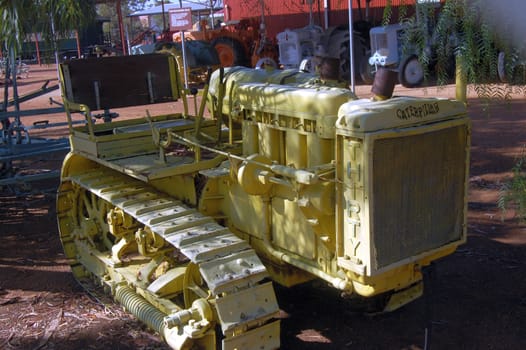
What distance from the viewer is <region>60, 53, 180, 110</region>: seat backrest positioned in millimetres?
5934

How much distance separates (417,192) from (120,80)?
354 cm

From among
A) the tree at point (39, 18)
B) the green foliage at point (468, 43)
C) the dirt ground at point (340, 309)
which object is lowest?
the dirt ground at point (340, 309)

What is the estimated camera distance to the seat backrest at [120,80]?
234 inches

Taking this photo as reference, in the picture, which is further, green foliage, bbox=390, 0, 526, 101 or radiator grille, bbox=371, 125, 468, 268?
radiator grille, bbox=371, 125, 468, 268

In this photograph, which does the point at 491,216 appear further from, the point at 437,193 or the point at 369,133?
the point at 369,133

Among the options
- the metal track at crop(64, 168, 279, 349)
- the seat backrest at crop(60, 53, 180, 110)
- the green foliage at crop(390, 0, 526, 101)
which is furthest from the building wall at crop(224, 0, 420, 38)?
the green foliage at crop(390, 0, 526, 101)

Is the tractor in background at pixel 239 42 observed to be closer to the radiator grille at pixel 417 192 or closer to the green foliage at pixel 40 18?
the green foliage at pixel 40 18

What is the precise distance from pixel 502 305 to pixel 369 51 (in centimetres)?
1382

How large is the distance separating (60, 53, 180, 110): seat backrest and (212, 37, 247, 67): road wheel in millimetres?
14697

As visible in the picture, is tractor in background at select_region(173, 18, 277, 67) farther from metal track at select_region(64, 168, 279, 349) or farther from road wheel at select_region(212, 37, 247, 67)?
metal track at select_region(64, 168, 279, 349)

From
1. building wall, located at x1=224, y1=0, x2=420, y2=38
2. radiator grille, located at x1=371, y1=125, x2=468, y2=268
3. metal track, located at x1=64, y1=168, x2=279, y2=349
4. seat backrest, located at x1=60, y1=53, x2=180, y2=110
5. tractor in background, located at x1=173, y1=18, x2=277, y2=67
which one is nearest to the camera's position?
radiator grille, located at x1=371, y1=125, x2=468, y2=268

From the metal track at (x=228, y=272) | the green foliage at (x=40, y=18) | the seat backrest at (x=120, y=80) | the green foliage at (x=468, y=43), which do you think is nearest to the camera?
the green foliage at (x=468, y=43)

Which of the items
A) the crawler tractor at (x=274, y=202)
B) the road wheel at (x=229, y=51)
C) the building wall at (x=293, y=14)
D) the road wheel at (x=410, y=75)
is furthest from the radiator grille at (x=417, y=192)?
the building wall at (x=293, y=14)

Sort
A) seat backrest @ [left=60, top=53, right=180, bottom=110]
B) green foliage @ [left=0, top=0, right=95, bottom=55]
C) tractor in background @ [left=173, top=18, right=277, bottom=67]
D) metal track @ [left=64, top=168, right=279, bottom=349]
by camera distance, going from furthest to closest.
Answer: tractor in background @ [left=173, top=18, right=277, bottom=67], green foliage @ [left=0, top=0, right=95, bottom=55], seat backrest @ [left=60, top=53, right=180, bottom=110], metal track @ [left=64, top=168, right=279, bottom=349]
